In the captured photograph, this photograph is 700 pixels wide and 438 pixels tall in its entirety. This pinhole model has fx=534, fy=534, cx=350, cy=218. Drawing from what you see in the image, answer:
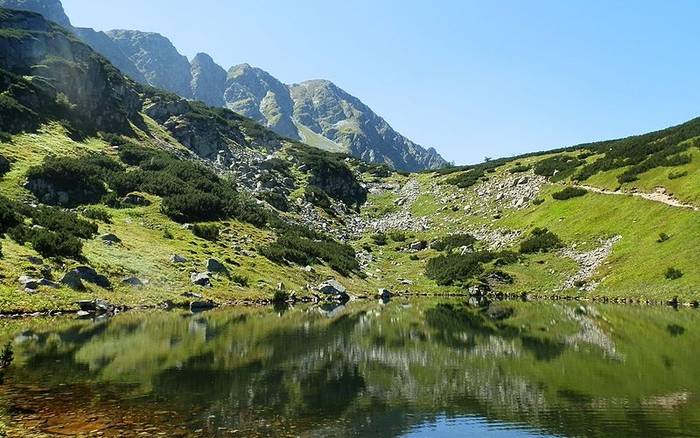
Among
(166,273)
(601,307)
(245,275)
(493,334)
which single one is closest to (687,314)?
(601,307)

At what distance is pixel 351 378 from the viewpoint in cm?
2919

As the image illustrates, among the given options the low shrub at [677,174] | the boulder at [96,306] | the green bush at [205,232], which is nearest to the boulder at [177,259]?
the green bush at [205,232]

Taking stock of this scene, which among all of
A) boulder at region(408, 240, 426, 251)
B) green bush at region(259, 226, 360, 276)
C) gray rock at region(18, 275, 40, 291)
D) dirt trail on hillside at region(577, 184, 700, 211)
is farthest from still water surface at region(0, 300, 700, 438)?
boulder at region(408, 240, 426, 251)

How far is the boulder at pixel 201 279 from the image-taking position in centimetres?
6862

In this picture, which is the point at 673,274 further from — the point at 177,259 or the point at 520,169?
the point at 520,169

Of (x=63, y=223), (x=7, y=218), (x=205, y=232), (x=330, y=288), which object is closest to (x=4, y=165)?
(x=63, y=223)

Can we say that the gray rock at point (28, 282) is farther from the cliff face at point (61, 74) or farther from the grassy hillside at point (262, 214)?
the cliff face at point (61, 74)

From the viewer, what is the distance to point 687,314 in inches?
2088

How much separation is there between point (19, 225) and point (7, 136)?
45.4m

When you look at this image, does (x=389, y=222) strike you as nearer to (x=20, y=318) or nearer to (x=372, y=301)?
(x=372, y=301)

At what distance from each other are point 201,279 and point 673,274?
6024cm

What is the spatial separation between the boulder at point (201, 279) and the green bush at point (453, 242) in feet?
193

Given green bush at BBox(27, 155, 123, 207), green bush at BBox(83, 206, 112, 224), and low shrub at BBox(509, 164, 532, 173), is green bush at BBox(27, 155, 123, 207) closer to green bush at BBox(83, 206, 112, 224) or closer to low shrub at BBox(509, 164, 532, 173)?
green bush at BBox(83, 206, 112, 224)

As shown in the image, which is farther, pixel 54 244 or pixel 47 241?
pixel 54 244
